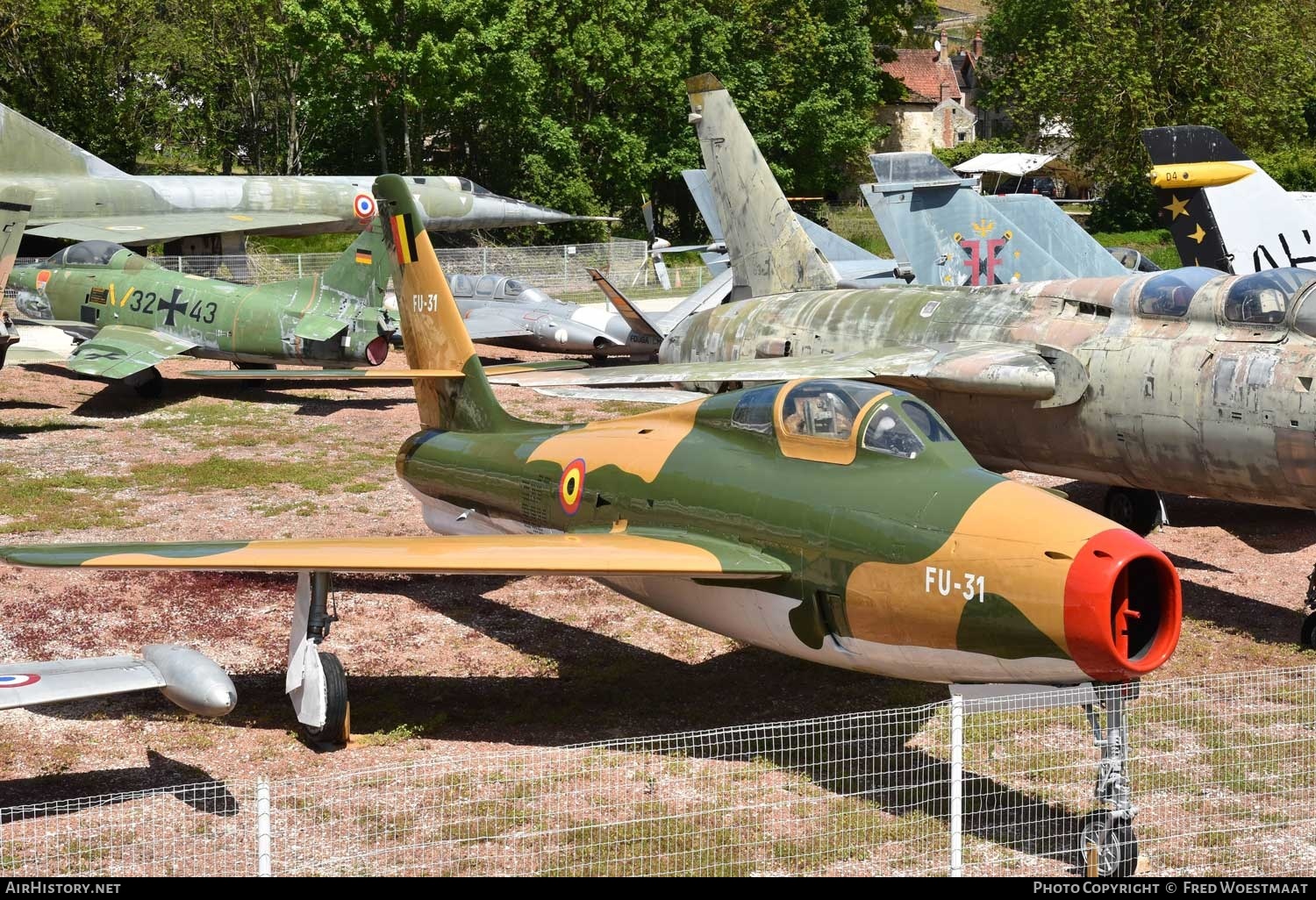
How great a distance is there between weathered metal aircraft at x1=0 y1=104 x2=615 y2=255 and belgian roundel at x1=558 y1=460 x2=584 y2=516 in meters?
23.6

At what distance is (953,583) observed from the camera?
8125mm

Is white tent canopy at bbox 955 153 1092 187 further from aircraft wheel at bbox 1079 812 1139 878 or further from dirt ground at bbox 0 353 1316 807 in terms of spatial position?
aircraft wheel at bbox 1079 812 1139 878

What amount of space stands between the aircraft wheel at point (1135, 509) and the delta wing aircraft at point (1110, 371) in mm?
19

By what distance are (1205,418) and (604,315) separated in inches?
661

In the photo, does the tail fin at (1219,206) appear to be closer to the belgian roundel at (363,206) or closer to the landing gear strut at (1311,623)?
the landing gear strut at (1311,623)

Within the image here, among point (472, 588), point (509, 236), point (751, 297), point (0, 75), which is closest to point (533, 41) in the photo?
point (509, 236)

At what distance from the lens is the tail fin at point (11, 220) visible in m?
18.6

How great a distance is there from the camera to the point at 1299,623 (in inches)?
501

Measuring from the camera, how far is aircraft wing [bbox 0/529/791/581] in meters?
8.84

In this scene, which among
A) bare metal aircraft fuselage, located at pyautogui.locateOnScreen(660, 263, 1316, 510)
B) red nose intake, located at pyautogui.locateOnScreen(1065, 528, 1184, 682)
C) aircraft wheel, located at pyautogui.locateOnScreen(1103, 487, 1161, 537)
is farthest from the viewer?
aircraft wheel, located at pyautogui.locateOnScreen(1103, 487, 1161, 537)

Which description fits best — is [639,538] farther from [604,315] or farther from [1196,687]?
[604,315]

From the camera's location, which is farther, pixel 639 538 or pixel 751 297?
pixel 751 297

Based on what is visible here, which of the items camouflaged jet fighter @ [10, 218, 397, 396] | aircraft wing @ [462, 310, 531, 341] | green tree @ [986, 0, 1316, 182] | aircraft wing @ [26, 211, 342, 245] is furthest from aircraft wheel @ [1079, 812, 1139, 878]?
green tree @ [986, 0, 1316, 182]

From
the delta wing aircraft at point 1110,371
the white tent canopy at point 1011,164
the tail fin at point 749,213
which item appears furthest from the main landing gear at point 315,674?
the white tent canopy at point 1011,164
